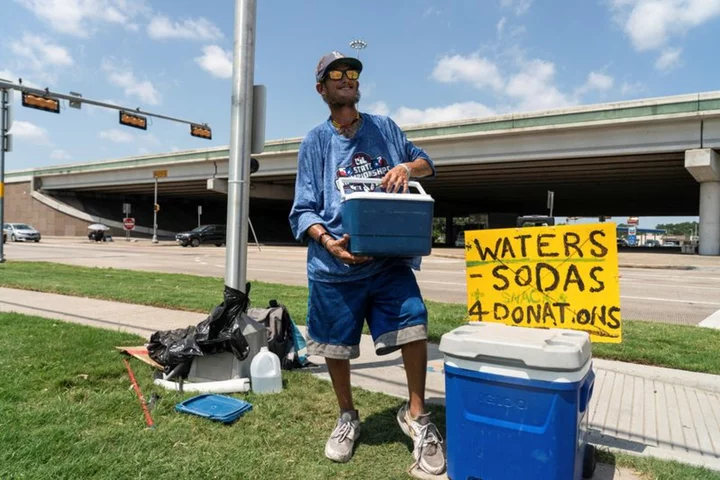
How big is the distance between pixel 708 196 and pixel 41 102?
28340 mm

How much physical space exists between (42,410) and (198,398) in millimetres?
889

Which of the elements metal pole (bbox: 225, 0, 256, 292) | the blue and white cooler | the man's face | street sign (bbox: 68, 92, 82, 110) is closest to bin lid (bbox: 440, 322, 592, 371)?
the blue and white cooler

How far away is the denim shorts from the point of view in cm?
261

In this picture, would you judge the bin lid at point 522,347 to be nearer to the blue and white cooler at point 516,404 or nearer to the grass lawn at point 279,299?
the blue and white cooler at point 516,404

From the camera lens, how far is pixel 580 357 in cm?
197

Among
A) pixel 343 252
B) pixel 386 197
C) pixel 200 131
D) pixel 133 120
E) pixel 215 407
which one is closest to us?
pixel 386 197

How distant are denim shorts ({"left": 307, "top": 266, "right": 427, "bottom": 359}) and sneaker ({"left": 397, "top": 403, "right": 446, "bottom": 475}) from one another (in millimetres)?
395

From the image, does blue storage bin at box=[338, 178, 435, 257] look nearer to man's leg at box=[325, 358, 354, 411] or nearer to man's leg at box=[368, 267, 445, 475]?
man's leg at box=[368, 267, 445, 475]

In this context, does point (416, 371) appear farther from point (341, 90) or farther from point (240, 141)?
point (240, 141)

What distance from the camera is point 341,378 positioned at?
9.19 feet

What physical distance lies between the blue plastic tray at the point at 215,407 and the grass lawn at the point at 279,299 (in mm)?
2663

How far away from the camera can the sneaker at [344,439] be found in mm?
2609

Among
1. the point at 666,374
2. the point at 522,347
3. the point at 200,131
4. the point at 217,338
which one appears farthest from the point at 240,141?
the point at 200,131

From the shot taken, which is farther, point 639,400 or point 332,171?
point 639,400
